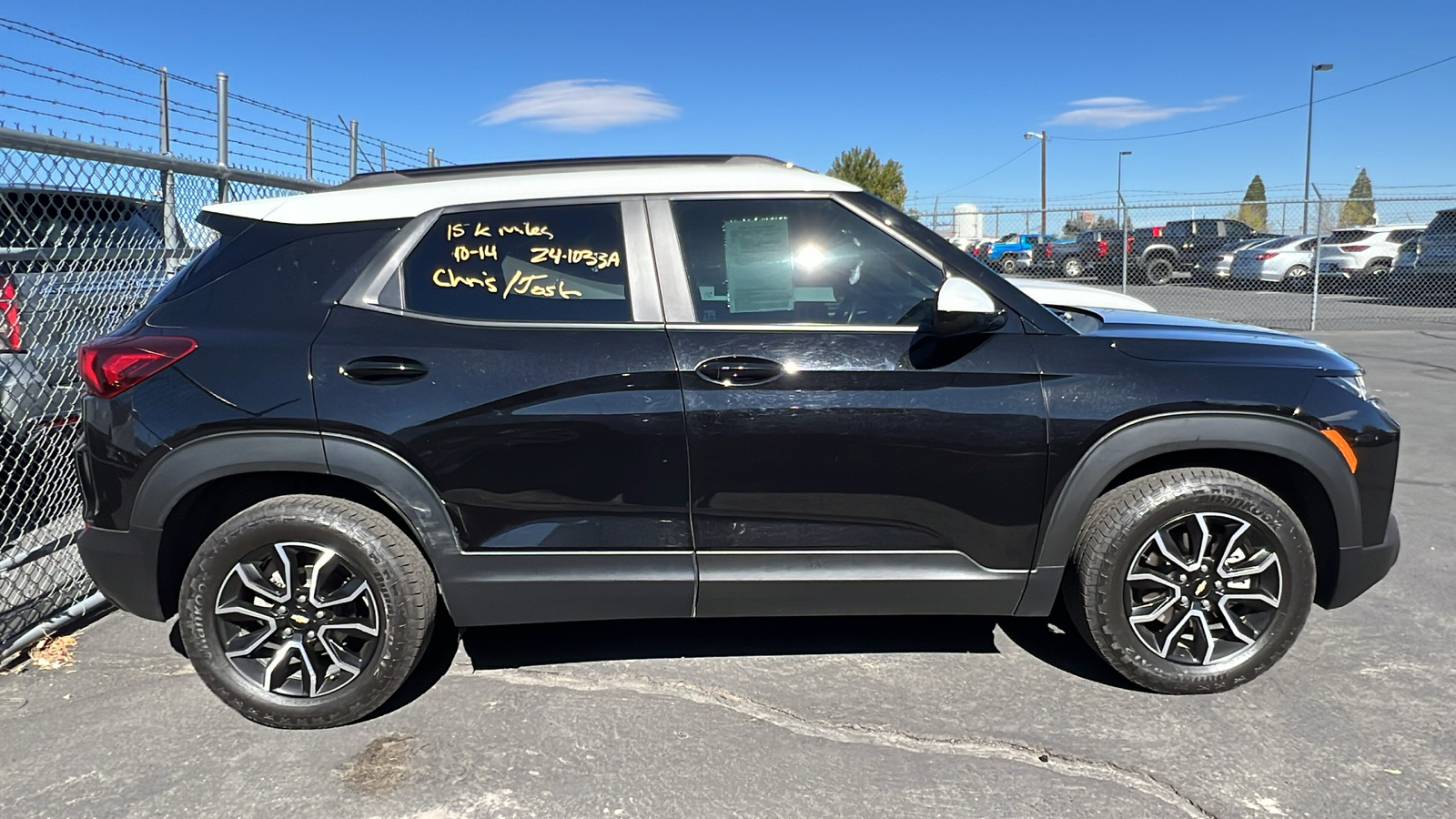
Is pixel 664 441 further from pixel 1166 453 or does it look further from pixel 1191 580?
pixel 1191 580

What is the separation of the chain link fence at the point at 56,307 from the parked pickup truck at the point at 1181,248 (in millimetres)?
21276

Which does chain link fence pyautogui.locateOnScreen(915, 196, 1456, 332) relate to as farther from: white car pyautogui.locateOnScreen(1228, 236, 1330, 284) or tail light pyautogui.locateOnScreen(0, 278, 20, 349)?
tail light pyautogui.locateOnScreen(0, 278, 20, 349)

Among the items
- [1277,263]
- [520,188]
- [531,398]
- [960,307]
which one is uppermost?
[520,188]

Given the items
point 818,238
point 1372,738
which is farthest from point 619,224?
point 1372,738

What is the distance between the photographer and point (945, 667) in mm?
3596

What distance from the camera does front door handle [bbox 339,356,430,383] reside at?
10.0 ft

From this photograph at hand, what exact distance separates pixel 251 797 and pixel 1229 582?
10.0ft

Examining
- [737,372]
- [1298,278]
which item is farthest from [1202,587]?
[1298,278]

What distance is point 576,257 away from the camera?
326cm

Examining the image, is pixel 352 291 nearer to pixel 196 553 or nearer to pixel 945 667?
pixel 196 553

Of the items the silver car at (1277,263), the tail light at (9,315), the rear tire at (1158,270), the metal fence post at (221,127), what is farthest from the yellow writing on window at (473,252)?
the silver car at (1277,263)

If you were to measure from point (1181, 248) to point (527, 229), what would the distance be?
23.2 m

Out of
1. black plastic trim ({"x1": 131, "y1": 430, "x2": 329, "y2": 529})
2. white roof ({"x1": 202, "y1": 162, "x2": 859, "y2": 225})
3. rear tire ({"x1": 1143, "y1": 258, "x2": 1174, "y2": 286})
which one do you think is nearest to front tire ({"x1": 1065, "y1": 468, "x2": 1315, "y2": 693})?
white roof ({"x1": 202, "y1": 162, "x2": 859, "y2": 225})

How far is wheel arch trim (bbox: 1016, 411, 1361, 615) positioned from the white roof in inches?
46.8
